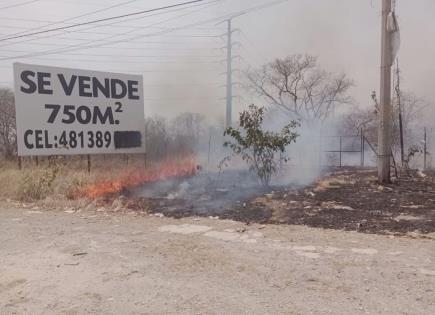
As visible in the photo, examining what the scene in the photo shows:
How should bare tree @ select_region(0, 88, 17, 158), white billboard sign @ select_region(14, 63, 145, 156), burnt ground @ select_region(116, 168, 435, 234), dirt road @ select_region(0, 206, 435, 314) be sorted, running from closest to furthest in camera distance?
dirt road @ select_region(0, 206, 435, 314), burnt ground @ select_region(116, 168, 435, 234), white billboard sign @ select_region(14, 63, 145, 156), bare tree @ select_region(0, 88, 17, 158)

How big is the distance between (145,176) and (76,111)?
8.88 ft

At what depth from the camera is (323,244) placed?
5.91 m

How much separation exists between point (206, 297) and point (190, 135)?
17.4 metres

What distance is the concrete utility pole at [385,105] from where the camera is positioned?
40.9 ft

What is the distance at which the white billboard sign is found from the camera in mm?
12695

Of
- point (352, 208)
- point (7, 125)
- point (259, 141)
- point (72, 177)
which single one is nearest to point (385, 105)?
point (259, 141)

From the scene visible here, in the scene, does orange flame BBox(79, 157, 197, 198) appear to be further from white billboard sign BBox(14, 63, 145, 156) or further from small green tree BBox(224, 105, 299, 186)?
small green tree BBox(224, 105, 299, 186)

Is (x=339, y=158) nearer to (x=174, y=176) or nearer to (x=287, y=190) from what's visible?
(x=174, y=176)

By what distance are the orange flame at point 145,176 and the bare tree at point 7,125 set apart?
9.31 metres

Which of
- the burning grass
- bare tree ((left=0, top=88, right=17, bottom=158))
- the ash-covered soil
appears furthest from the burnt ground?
bare tree ((left=0, top=88, right=17, bottom=158))

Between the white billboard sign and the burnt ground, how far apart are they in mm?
2961

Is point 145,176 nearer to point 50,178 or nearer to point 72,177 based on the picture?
point 72,177

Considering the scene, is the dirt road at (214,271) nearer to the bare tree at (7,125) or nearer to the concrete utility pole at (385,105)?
the concrete utility pole at (385,105)

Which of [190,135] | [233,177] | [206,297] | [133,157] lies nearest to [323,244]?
[206,297]
